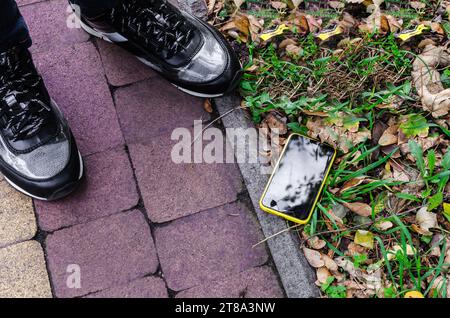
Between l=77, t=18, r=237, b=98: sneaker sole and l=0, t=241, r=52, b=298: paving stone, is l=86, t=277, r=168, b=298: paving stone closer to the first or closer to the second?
l=0, t=241, r=52, b=298: paving stone

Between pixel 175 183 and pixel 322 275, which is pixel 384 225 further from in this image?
pixel 175 183

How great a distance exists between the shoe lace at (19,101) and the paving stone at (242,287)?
0.89 meters

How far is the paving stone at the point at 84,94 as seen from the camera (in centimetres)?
203

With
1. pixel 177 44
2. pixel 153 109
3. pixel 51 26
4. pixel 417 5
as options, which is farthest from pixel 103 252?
pixel 417 5

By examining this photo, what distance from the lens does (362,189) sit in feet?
5.93

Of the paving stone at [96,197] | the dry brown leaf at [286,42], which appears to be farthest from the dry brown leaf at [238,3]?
the paving stone at [96,197]

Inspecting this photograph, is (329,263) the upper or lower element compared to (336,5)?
lower

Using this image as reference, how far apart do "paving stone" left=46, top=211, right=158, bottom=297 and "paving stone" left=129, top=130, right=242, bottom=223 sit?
10 cm

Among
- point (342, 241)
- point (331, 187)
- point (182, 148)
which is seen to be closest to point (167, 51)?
point (182, 148)

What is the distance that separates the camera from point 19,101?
188 cm

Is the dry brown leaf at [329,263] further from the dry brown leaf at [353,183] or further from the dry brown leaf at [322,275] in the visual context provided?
the dry brown leaf at [353,183]

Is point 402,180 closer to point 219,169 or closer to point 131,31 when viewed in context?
point 219,169

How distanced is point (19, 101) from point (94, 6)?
0.49m

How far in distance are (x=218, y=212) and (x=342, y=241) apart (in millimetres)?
493
